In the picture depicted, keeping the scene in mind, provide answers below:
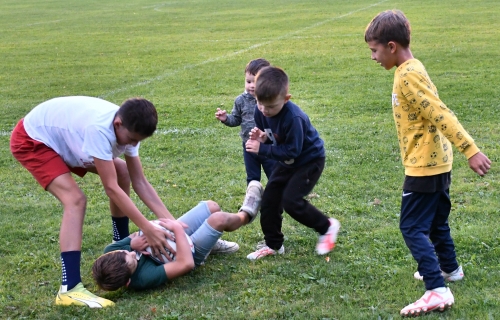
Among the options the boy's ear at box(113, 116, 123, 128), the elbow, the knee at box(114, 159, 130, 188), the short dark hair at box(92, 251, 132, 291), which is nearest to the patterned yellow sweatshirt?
the elbow

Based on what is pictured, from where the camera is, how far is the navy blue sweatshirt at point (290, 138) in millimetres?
4463

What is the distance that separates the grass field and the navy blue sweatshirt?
2.52 ft

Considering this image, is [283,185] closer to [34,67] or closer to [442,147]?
[442,147]

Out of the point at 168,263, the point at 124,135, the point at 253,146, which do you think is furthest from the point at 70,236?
the point at 253,146

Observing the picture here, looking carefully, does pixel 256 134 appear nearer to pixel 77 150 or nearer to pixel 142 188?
pixel 142 188

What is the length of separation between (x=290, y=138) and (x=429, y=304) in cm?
142

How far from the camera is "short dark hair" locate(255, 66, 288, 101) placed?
4.36 m

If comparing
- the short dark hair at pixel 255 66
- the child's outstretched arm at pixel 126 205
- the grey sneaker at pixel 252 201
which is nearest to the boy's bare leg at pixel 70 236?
the child's outstretched arm at pixel 126 205

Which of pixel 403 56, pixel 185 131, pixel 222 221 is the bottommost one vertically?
pixel 185 131

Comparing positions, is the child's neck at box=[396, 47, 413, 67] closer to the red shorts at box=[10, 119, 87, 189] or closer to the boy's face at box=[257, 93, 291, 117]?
the boy's face at box=[257, 93, 291, 117]

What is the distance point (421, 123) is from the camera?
378 cm

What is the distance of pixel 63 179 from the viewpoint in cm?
429

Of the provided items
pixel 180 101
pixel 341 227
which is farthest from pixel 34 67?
pixel 341 227

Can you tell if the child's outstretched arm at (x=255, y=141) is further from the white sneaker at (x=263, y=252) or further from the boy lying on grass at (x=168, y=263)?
the white sneaker at (x=263, y=252)
